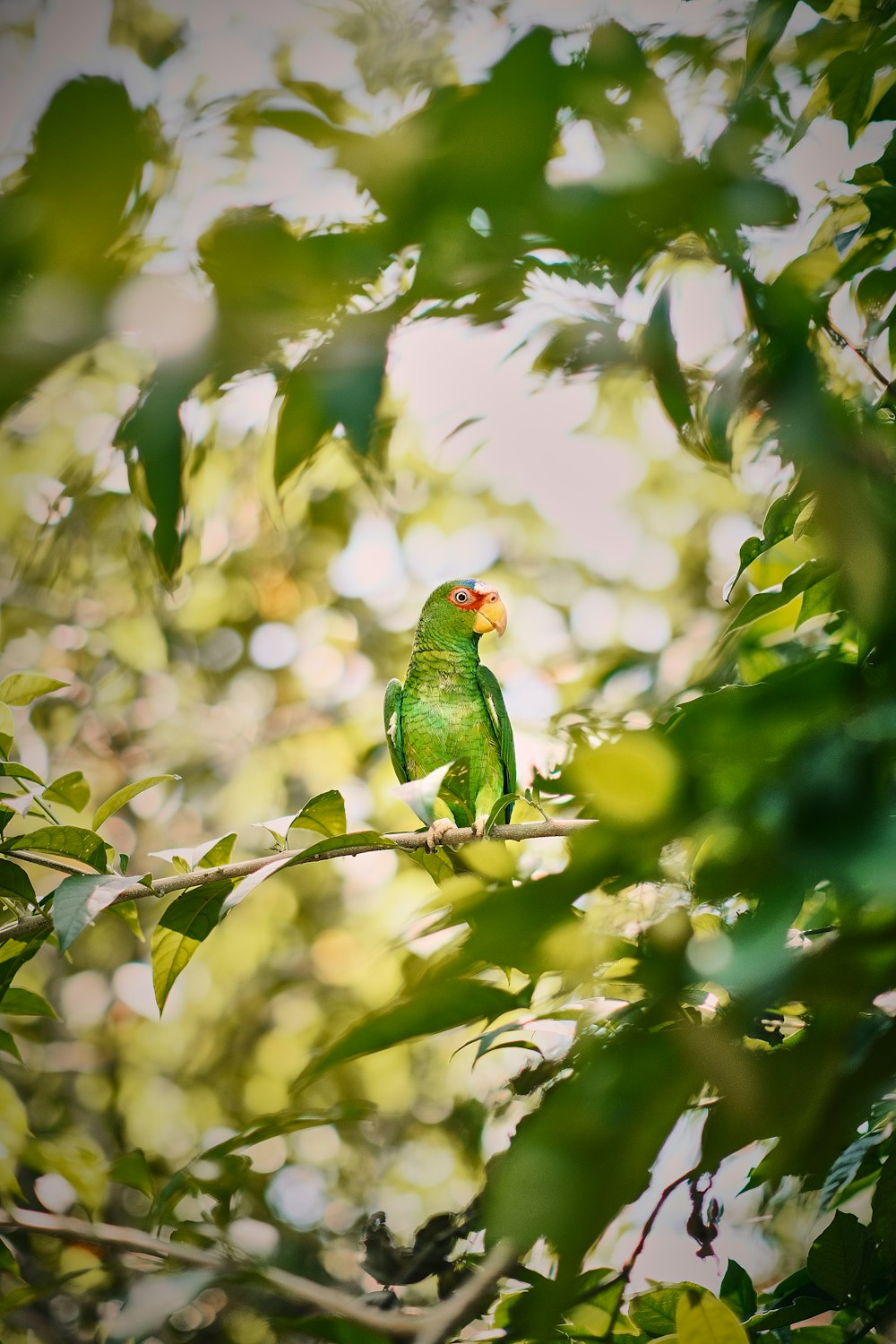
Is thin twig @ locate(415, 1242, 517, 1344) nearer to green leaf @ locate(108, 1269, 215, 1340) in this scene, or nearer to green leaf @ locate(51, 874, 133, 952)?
green leaf @ locate(108, 1269, 215, 1340)

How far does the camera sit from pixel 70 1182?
1.02 meters

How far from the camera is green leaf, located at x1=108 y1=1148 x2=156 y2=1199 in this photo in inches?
33.2

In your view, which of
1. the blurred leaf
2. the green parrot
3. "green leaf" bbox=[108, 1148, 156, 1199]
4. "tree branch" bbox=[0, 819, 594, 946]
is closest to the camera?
the blurred leaf

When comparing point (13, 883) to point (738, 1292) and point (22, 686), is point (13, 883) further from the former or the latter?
point (738, 1292)

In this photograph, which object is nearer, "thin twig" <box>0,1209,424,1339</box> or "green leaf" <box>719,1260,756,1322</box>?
"thin twig" <box>0,1209,424,1339</box>

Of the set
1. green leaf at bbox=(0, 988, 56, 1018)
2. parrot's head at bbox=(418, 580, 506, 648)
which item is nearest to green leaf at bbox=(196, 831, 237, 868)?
green leaf at bbox=(0, 988, 56, 1018)

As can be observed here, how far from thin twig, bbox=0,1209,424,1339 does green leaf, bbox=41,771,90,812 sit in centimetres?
37

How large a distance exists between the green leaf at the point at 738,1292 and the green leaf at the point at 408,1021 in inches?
20.2

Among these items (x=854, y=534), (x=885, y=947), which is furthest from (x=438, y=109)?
(x=885, y=947)

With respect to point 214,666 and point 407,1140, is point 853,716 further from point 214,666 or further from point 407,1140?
point 407,1140

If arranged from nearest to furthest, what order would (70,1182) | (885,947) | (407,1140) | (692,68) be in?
(885,947)
(692,68)
(70,1182)
(407,1140)

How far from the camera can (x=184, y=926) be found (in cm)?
55

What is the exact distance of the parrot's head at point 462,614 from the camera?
75.9 inches

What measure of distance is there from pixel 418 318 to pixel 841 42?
0.30m
